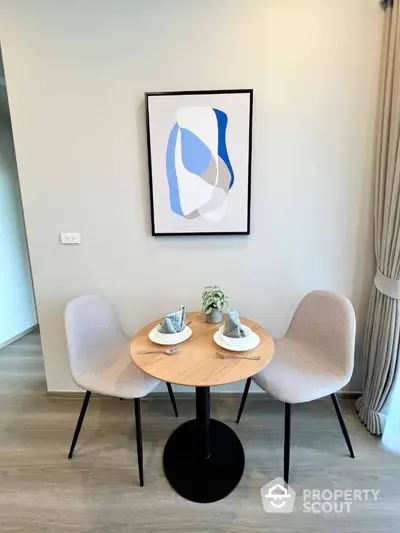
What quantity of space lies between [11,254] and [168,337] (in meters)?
2.45

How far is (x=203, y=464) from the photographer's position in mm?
1662

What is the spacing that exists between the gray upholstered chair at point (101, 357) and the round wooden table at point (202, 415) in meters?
0.23

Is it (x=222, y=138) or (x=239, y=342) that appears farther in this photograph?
(x=222, y=138)

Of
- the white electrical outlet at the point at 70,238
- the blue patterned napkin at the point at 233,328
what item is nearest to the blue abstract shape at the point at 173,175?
the white electrical outlet at the point at 70,238

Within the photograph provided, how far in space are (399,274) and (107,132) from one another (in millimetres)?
1914

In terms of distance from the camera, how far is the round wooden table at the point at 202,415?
1.33 m

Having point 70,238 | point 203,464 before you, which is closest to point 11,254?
point 70,238

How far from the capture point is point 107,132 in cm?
188

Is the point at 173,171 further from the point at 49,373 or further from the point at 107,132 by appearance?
the point at 49,373

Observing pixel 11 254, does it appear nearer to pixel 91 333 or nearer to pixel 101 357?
pixel 91 333

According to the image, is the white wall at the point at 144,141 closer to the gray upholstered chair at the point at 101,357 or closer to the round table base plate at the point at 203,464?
the gray upholstered chair at the point at 101,357

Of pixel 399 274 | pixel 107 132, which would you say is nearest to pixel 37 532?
pixel 107 132

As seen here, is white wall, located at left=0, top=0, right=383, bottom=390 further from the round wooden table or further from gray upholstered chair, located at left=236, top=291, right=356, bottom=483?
the round wooden table

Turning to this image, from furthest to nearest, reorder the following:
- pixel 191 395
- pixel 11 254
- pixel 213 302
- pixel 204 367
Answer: pixel 11 254
pixel 191 395
pixel 213 302
pixel 204 367
